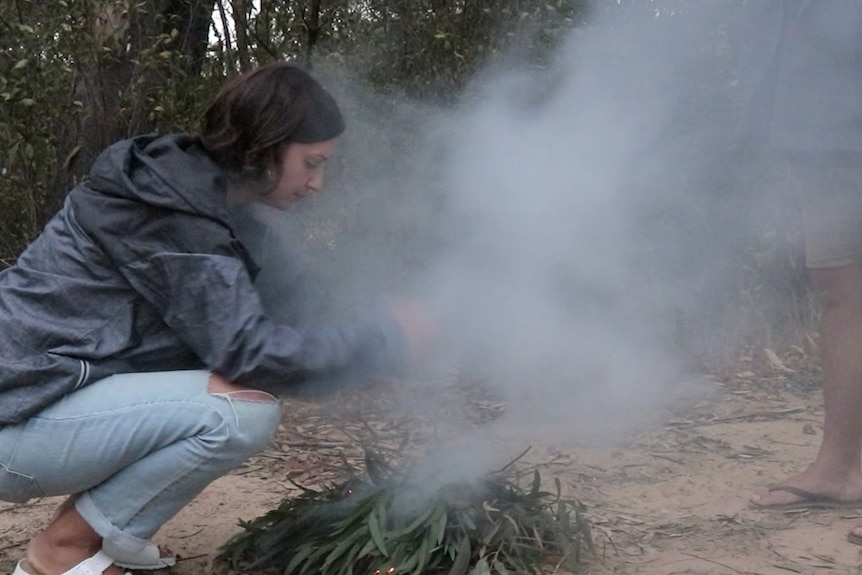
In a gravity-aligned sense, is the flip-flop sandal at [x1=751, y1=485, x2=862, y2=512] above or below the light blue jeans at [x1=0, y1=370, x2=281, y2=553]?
below

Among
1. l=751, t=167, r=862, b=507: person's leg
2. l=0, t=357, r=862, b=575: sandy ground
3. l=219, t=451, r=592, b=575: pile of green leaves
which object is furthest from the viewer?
l=751, t=167, r=862, b=507: person's leg

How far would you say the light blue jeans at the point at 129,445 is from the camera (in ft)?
6.97

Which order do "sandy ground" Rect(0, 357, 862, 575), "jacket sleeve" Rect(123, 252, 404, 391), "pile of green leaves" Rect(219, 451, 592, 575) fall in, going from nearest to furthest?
"jacket sleeve" Rect(123, 252, 404, 391) → "pile of green leaves" Rect(219, 451, 592, 575) → "sandy ground" Rect(0, 357, 862, 575)

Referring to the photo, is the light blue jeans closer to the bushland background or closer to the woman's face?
the woman's face

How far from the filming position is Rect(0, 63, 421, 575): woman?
208 centimetres

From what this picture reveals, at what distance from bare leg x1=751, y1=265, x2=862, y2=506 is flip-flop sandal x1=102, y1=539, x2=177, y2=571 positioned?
5.09 feet

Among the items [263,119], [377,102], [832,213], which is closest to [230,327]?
[263,119]

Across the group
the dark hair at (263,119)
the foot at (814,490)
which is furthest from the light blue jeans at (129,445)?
the foot at (814,490)

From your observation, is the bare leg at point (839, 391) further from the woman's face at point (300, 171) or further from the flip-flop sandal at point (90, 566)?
the flip-flop sandal at point (90, 566)

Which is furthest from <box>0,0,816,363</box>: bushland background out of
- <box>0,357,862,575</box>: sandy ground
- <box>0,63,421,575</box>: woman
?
<box>0,63,421,575</box>: woman

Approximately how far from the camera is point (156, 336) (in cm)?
221

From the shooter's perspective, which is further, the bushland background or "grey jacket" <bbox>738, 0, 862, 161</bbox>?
the bushland background

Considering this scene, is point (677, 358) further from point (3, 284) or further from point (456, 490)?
point (3, 284)

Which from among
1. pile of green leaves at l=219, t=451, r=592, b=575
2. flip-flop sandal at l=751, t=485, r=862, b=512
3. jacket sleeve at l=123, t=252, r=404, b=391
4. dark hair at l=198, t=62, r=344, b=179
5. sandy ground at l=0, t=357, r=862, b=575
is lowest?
sandy ground at l=0, t=357, r=862, b=575
